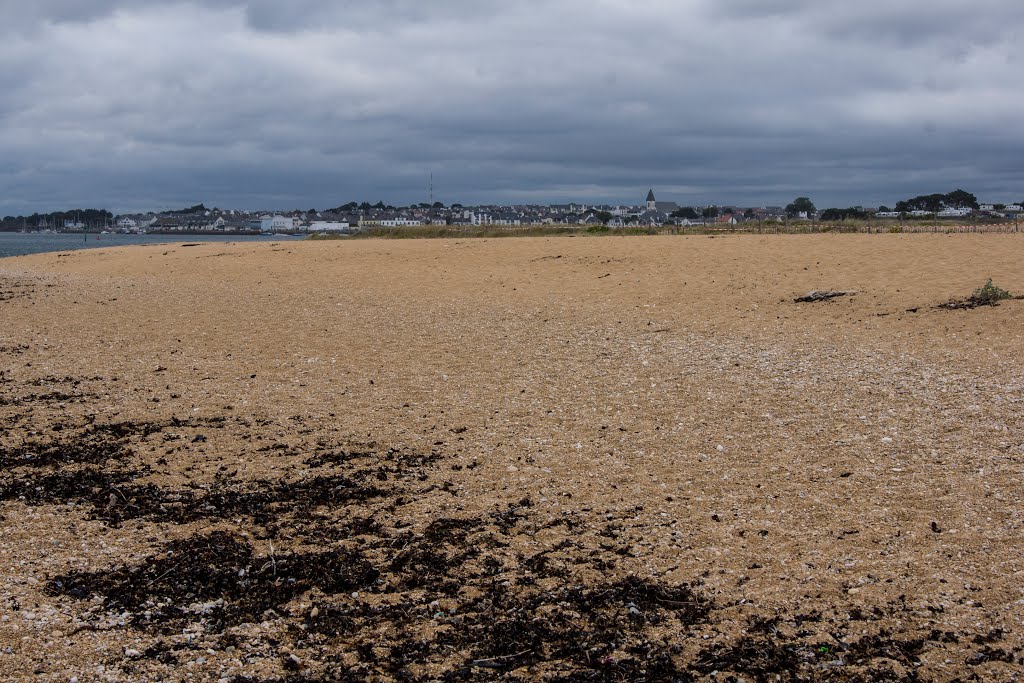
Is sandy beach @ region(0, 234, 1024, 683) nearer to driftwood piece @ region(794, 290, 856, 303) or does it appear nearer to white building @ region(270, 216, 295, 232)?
driftwood piece @ region(794, 290, 856, 303)

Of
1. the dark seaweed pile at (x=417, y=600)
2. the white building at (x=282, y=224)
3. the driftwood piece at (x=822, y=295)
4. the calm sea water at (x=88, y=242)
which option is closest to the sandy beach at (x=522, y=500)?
the dark seaweed pile at (x=417, y=600)

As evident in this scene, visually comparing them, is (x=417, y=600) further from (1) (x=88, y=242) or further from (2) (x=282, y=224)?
(2) (x=282, y=224)

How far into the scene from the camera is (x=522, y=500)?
23.1ft

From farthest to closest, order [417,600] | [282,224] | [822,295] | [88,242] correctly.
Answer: [282,224]
[88,242]
[822,295]
[417,600]

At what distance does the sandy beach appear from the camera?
15.5 ft

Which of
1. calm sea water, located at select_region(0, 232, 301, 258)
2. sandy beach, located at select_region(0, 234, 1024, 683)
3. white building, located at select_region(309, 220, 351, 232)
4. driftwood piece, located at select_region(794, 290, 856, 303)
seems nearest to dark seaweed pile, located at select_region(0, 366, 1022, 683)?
sandy beach, located at select_region(0, 234, 1024, 683)

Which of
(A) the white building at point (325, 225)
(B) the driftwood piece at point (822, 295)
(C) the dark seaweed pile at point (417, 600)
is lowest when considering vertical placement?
(C) the dark seaweed pile at point (417, 600)

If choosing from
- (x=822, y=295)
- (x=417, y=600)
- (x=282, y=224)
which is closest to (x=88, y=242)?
(x=282, y=224)

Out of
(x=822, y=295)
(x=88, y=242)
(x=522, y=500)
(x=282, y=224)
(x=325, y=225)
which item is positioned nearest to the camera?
(x=522, y=500)

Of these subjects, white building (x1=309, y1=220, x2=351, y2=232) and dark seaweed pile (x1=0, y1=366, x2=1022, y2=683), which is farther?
white building (x1=309, y1=220, x2=351, y2=232)

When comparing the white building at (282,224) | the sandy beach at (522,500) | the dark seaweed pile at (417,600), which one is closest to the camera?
the dark seaweed pile at (417,600)

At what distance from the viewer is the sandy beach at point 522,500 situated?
4.73m

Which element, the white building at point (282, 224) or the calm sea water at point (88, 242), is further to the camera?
the white building at point (282, 224)

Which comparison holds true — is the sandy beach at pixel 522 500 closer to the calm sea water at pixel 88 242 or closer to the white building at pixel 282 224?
the calm sea water at pixel 88 242
